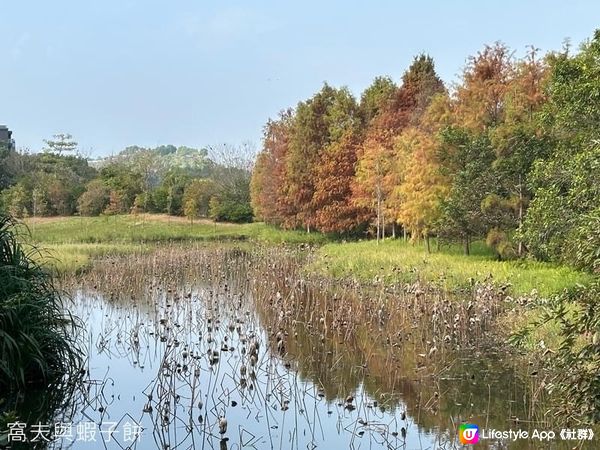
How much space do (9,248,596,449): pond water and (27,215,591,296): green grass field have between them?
5.02 feet

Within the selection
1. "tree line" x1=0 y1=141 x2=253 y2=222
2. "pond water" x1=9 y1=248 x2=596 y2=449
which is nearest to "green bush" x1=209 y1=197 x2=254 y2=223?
"tree line" x1=0 y1=141 x2=253 y2=222

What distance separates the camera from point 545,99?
14930 millimetres

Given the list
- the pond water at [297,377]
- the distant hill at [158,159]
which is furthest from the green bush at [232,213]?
the pond water at [297,377]

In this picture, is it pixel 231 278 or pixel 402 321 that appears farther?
pixel 231 278

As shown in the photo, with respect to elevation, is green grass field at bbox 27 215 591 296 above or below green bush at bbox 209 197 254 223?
below

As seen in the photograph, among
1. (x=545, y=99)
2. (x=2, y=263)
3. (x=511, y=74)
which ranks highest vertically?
(x=511, y=74)

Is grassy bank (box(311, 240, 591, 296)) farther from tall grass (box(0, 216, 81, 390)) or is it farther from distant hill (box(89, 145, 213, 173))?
distant hill (box(89, 145, 213, 173))

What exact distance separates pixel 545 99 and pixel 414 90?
30.7 feet

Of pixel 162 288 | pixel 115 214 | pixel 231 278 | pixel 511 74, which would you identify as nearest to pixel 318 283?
pixel 231 278

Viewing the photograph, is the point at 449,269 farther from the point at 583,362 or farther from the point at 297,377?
the point at 583,362

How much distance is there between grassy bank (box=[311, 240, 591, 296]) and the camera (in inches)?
441

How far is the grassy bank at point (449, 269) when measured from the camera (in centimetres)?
1120

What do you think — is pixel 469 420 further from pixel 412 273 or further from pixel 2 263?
pixel 412 273

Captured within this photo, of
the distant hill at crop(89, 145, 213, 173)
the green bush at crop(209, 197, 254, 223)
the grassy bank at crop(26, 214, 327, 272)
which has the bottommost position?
the grassy bank at crop(26, 214, 327, 272)
